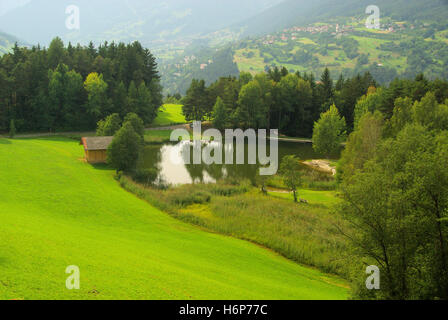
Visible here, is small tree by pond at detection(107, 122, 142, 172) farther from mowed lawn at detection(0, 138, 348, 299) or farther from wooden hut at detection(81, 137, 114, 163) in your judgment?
mowed lawn at detection(0, 138, 348, 299)

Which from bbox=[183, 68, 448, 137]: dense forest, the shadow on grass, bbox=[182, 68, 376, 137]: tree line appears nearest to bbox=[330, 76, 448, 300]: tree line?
the shadow on grass

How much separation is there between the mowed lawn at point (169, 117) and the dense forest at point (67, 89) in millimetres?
3518

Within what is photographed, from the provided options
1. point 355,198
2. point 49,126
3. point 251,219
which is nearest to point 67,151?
point 49,126

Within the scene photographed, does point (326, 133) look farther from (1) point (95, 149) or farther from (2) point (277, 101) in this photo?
(1) point (95, 149)

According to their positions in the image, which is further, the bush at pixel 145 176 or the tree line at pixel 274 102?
the tree line at pixel 274 102

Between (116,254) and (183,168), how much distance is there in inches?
1404

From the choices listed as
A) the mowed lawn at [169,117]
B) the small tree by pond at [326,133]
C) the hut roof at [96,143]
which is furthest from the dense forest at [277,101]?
the hut roof at [96,143]

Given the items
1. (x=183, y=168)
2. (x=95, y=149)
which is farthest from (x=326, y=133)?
(x=95, y=149)

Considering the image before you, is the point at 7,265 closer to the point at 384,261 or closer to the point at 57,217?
the point at 57,217

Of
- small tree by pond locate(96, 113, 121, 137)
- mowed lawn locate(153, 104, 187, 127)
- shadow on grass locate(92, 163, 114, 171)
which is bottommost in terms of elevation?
shadow on grass locate(92, 163, 114, 171)

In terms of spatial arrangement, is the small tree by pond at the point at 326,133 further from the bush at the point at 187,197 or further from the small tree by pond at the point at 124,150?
the small tree by pond at the point at 124,150

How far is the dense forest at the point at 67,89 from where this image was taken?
73.6 m

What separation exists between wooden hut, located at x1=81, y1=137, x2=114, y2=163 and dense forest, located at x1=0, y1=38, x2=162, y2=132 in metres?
26.3

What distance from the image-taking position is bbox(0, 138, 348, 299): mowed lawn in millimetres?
12742
